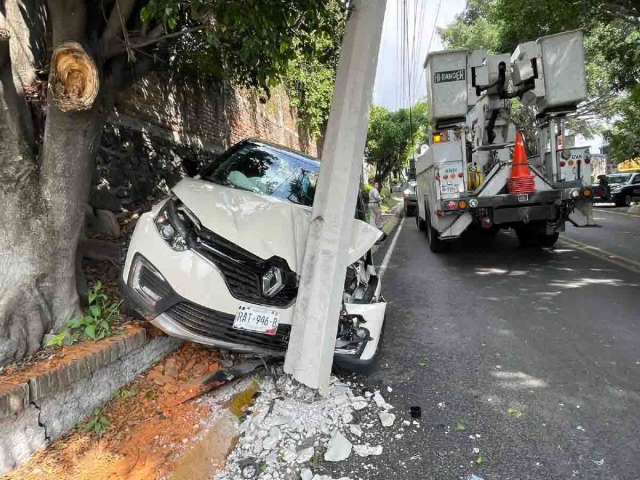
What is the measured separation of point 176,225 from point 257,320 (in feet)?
3.18

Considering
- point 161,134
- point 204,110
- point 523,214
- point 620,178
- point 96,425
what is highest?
point 204,110

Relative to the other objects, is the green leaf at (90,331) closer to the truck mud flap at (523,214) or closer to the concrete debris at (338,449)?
the concrete debris at (338,449)

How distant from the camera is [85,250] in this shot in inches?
164

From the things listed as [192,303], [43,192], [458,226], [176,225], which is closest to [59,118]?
[43,192]

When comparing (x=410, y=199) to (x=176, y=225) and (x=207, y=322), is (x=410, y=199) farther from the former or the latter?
(x=207, y=322)

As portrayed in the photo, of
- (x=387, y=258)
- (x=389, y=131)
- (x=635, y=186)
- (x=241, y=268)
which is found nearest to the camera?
(x=241, y=268)

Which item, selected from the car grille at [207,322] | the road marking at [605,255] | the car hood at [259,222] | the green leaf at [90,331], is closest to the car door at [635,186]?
the road marking at [605,255]

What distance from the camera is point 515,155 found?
274 inches

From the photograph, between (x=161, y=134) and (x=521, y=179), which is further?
(x=161, y=134)

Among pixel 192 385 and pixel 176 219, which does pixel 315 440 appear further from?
pixel 176 219

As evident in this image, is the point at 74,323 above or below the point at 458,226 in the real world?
below

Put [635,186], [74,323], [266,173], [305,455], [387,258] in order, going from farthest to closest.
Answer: [635,186] < [387,258] < [266,173] < [74,323] < [305,455]

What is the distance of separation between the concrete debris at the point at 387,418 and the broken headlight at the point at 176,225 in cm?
183

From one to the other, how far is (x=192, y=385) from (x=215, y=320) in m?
0.70
